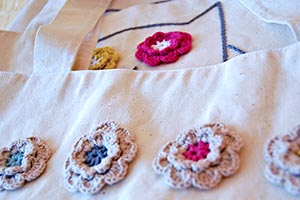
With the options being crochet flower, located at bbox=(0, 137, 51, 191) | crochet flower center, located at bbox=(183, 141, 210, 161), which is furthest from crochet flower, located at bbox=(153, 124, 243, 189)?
crochet flower, located at bbox=(0, 137, 51, 191)

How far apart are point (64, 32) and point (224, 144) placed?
0.86 feet

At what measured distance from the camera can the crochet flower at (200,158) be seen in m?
0.30

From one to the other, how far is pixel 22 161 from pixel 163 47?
0.19 meters

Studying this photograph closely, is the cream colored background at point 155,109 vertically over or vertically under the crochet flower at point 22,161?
over

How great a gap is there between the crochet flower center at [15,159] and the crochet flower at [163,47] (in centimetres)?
16

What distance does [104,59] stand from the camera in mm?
466

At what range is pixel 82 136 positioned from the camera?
37 cm

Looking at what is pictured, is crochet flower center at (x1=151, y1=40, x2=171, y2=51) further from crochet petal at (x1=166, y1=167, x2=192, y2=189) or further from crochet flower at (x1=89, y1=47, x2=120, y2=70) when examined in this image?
crochet petal at (x1=166, y1=167, x2=192, y2=189)

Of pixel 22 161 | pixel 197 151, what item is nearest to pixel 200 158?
pixel 197 151

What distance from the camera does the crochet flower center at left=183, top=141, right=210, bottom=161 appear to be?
0.31m

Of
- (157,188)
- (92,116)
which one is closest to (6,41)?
(92,116)

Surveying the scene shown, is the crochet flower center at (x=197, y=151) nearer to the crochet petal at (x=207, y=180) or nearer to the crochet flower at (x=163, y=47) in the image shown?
the crochet petal at (x=207, y=180)

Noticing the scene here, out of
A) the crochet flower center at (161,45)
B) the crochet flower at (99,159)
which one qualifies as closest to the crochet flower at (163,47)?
the crochet flower center at (161,45)

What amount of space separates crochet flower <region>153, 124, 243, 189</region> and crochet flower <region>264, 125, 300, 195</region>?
0.08 feet
